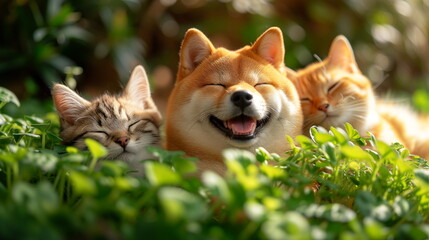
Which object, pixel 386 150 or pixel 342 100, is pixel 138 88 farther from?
pixel 386 150

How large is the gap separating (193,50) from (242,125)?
43 centimetres

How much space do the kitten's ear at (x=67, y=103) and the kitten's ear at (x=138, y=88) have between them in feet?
0.74

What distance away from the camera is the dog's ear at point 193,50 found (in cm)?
198

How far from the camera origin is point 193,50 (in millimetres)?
2027

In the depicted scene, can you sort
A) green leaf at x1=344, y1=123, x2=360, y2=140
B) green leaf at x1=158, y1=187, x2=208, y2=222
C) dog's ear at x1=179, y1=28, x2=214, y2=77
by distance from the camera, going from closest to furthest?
green leaf at x1=158, y1=187, x2=208, y2=222 → green leaf at x1=344, y1=123, x2=360, y2=140 → dog's ear at x1=179, y1=28, x2=214, y2=77

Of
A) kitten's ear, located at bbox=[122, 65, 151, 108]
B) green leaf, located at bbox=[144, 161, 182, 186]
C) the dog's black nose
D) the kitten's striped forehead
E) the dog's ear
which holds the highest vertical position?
the dog's ear

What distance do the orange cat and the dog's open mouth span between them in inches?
15.3

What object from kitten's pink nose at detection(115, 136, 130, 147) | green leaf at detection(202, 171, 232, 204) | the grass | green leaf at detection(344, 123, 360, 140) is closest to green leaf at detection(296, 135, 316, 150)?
the grass

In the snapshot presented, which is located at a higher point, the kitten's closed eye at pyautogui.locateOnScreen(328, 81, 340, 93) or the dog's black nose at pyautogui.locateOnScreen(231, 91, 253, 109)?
the dog's black nose at pyautogui.locateOnScreen(231, 91, 253, 109)

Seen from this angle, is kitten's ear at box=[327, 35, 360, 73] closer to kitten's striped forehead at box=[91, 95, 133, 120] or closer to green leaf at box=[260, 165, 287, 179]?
kitten's striped forehead at box=[91, 95, 133, 120]

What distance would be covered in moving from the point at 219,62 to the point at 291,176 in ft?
2.22

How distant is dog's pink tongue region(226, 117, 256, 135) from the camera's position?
6.00 ft

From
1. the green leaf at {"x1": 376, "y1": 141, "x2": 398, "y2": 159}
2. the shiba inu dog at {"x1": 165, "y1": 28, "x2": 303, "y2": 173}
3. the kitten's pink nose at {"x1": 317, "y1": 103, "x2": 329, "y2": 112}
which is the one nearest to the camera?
the green leaf at {"x1": 376, "y1": 141, "x2": 398, "y2": 159}

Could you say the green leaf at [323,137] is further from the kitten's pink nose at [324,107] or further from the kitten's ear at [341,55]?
the kitten's ear at [341,55]
